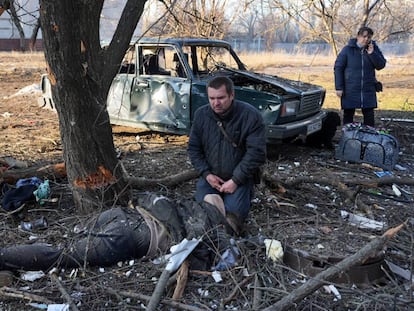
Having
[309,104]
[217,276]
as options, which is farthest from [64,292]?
[309,104]

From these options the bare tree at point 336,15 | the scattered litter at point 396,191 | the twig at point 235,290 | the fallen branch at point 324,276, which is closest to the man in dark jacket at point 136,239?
the twig at point 235,290

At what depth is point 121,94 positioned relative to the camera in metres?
7.17

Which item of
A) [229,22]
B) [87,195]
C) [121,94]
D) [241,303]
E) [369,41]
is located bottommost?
[241,303]

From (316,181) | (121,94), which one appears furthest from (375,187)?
(121,94)

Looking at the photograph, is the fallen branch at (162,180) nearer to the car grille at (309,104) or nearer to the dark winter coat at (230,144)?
the dark winter coat at (230,144)

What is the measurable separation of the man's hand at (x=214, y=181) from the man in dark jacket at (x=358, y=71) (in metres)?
3.44

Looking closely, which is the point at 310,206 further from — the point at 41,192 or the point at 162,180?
the point at 41,192

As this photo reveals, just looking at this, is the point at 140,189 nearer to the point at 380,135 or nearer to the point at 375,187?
the point at 375,187

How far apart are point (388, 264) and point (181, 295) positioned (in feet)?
5.01

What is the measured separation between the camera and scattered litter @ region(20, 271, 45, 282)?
10.0 feet

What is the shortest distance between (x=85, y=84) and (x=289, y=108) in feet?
10.6

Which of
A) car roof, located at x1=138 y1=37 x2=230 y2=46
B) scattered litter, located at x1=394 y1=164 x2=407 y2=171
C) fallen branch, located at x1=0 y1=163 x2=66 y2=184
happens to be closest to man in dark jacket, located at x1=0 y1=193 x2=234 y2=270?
fallen branch, located at x1=0 y1=163 x2=66 y2=184

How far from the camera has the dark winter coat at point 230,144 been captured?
150 inches

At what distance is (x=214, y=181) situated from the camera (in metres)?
3.90
